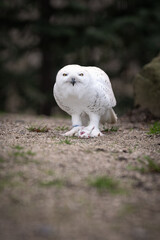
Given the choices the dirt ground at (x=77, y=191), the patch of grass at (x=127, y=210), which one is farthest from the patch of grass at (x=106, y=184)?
the patch of grass at (x=127, y=210)

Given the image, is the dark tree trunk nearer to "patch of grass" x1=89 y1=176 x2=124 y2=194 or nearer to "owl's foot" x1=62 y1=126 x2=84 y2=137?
"owl's foot" x1=62 y1=126 x2=84 y2=137

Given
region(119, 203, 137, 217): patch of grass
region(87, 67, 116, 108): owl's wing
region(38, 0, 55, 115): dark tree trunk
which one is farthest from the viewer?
region(38, 0, 55, 115): dark tree trunk

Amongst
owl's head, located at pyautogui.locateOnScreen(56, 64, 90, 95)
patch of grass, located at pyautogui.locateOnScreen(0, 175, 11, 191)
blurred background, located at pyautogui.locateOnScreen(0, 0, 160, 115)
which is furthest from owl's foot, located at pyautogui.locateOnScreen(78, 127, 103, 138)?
blurred background, located at pyautogui.locateOnScreen(0, 0, 160, 115)

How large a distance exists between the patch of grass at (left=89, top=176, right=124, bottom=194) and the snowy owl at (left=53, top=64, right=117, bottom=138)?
1.56 meters

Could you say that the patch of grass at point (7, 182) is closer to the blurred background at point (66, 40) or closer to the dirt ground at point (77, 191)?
the dirt ground at point (77, 191)

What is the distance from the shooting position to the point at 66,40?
9484 millimetres

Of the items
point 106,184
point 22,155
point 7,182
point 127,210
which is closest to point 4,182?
point 7,182

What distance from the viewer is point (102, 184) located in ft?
8.62

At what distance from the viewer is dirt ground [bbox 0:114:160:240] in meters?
2.04

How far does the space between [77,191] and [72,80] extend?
175 centimetres

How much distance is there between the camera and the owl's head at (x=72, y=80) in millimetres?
3982

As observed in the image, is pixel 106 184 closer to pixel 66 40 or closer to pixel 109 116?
pixel 109 116

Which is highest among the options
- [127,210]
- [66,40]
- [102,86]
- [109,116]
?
[66,40]

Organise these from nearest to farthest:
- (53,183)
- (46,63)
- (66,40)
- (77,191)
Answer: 1. (77,191)
2. (53,183)
3. (66,40)
4. (46,63)
